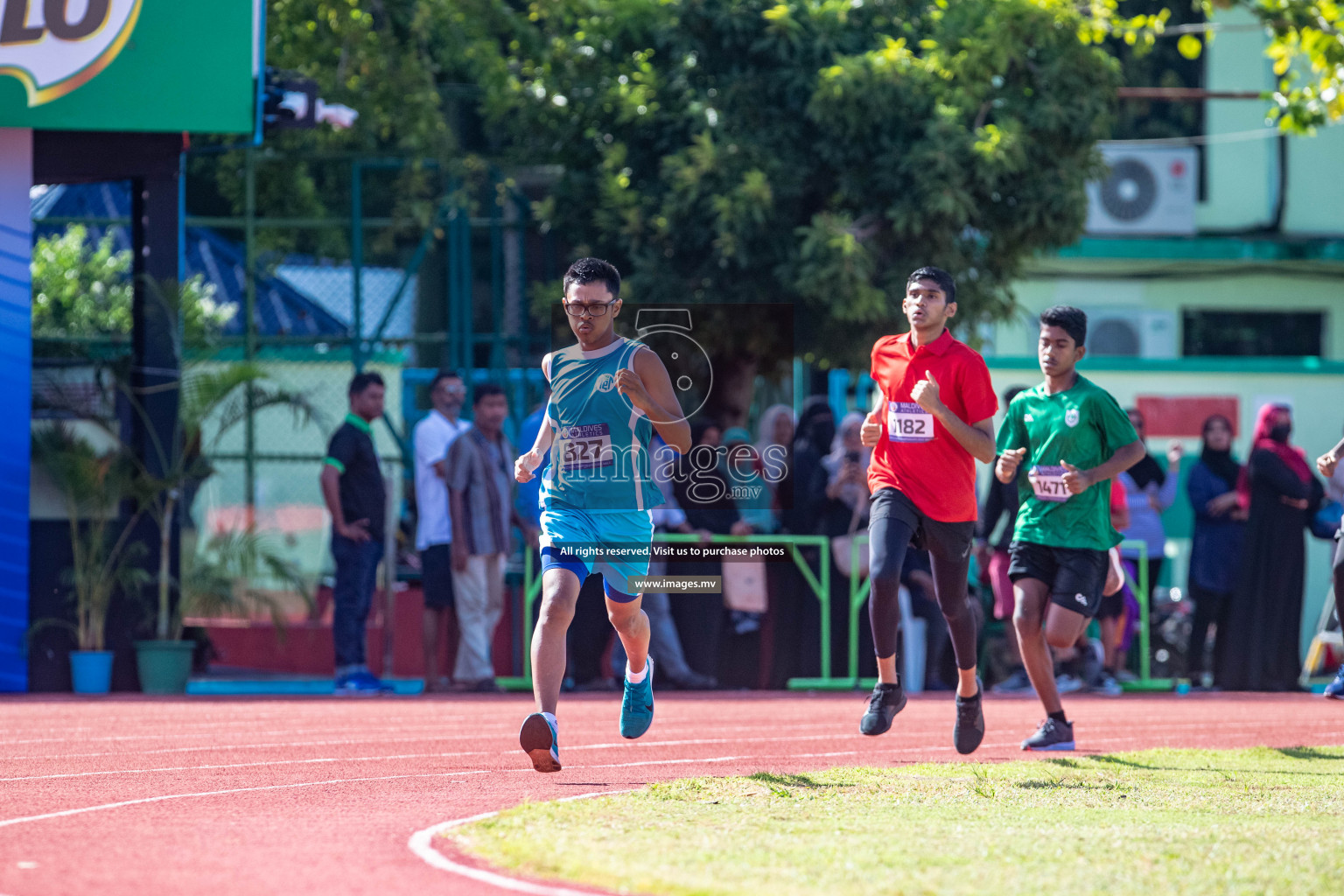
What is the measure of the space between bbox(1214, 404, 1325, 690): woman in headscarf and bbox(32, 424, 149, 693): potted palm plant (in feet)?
29.8

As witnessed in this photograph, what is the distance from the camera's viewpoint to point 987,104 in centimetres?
1662

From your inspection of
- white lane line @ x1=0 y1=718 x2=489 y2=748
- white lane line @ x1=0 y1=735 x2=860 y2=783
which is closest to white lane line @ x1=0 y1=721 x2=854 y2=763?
white lane line @ x1=0 y1=735 x2=860 y2=783

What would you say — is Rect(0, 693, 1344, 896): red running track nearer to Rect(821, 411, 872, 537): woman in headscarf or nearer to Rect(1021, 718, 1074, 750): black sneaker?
Rect(1021, 718, 1074, 750): black sneaker

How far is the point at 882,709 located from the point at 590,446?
6.28ft

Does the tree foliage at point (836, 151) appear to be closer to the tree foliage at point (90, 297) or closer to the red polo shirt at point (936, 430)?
the tree foliage at point (90, 297)

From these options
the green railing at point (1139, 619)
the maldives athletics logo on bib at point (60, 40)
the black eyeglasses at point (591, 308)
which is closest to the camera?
the black eyeglasses at point (591, 308)

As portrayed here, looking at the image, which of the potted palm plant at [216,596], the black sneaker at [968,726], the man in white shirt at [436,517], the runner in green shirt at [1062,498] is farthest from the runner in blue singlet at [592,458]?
the potted palm plant at [216,596]

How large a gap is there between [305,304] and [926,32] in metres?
6.67

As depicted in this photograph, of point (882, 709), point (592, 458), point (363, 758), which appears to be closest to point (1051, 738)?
point (882, 709)

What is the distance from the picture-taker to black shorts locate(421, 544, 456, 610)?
46.5 feet

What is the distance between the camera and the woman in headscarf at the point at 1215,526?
50.7 ft

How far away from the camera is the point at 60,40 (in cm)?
1377

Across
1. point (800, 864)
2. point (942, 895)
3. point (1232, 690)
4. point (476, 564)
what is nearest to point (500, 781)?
point (800, 864)

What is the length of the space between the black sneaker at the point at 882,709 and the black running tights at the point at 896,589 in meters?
0.17
